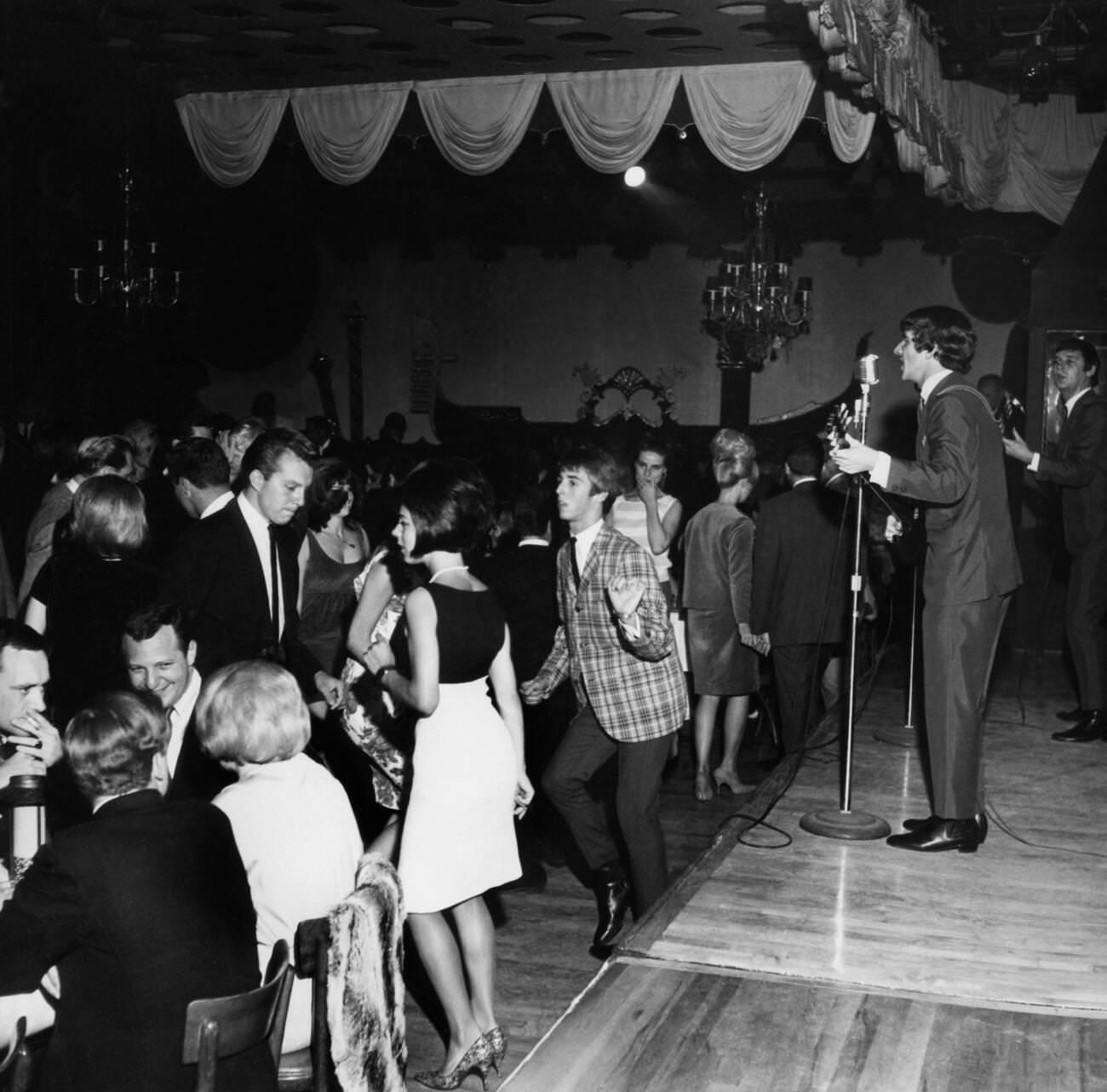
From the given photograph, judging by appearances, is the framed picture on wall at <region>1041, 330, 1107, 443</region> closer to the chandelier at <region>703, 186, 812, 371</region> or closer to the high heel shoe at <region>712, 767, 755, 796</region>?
the high heel shoe at <region>712, 767, 755, 796</region>

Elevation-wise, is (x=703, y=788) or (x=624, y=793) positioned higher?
(x=624, y=793)

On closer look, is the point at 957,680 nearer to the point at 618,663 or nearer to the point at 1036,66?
the point at 618,663

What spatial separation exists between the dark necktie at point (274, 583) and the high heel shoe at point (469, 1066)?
4.63ft

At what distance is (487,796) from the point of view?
3.35 m

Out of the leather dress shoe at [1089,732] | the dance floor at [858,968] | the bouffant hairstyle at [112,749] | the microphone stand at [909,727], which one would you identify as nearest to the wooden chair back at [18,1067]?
the bouffant hairstyle at [112,749]

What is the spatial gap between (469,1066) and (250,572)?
160cm

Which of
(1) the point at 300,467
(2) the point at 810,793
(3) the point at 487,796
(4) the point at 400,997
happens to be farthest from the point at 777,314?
(4) the point at 400,997

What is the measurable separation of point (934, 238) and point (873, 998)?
1147 centimetres

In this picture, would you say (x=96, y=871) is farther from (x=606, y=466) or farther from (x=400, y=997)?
(x=606, y=466)

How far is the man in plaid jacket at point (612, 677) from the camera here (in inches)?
161

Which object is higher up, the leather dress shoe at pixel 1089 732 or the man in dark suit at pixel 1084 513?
the man in dark suit at pixel 1084 513

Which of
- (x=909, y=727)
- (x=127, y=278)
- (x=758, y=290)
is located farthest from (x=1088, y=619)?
(x=127, y=278)

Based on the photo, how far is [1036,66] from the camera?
709 cm

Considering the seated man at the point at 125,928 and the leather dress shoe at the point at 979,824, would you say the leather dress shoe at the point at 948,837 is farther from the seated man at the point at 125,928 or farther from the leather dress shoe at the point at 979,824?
the seated man at the point at 125,928
